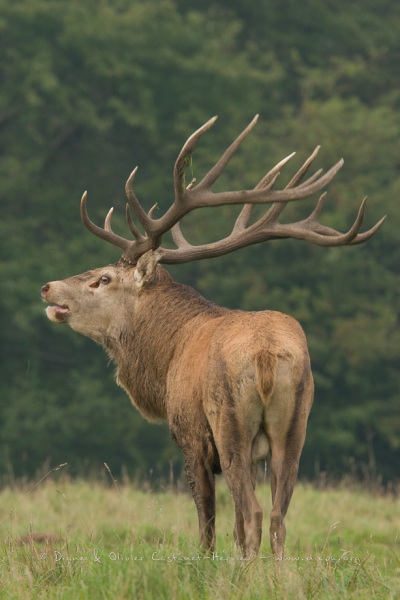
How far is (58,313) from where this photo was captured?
8.17 m

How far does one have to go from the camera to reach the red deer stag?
20.8ft

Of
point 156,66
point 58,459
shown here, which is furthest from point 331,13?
point 58,459

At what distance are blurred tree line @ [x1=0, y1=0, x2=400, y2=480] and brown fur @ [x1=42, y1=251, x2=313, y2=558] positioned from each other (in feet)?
46.1

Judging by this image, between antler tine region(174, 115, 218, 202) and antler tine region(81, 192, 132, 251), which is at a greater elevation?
antler tine region(174, 115, 218, 202)

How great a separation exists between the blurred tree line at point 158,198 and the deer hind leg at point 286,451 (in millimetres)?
15718

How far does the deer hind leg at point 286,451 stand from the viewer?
20.8 ft

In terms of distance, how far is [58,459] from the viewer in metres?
22.9

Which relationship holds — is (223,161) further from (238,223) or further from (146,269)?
(238,223)

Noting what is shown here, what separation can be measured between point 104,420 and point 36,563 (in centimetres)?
1714

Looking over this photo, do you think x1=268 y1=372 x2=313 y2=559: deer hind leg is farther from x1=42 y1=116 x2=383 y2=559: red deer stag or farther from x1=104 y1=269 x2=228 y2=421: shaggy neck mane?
x1=104 y1=269 x2=228 y2=421: shaggy neck mane

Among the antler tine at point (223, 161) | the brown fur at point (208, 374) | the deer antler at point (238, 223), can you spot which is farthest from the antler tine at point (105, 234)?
the antler tine at point (223, 161)

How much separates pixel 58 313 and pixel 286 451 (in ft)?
7.32

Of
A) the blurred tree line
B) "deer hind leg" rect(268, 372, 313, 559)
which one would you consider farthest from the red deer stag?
the blurred tree line

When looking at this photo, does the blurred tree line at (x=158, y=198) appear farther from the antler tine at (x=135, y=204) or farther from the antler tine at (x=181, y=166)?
the antler tine at (x=181, y=166)
